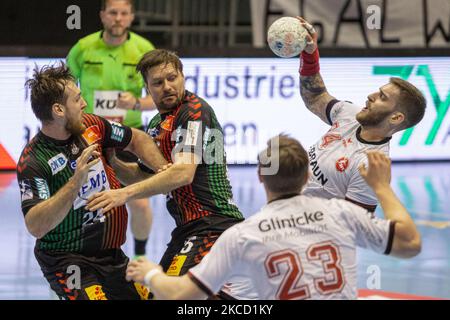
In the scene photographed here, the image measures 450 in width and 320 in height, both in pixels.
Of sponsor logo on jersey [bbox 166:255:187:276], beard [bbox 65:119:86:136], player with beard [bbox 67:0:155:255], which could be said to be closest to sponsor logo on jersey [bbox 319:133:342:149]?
sponsor logo on jersey [bbox 166:255:187:276]

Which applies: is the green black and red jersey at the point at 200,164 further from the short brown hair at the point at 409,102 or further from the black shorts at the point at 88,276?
the short brown hair at the point at 409,102

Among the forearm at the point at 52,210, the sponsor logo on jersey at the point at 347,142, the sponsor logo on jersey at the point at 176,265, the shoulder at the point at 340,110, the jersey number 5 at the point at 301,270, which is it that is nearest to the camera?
the jersey number 5 at the point at 301,270

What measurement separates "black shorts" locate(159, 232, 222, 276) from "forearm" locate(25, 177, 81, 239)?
0.83 metres

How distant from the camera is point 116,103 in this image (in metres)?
9.96

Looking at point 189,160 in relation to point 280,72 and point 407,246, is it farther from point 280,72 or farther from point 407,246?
point 280,72

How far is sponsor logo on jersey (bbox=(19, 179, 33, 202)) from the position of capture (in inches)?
215

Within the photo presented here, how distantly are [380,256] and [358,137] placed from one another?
284cm

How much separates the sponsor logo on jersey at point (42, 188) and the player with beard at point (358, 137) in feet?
6.03

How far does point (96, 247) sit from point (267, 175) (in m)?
1.60

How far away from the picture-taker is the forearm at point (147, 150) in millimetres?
6023

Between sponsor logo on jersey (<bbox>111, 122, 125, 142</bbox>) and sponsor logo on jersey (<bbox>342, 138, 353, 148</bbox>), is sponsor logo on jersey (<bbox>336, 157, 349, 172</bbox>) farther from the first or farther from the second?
sponsor logo on jersey (<bbox>111, 122, 125, 142</bbox>)

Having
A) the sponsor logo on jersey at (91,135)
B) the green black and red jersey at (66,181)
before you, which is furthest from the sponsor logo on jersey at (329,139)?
the sponsor logo on jersey at (91,135)

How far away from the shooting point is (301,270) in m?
4.43
